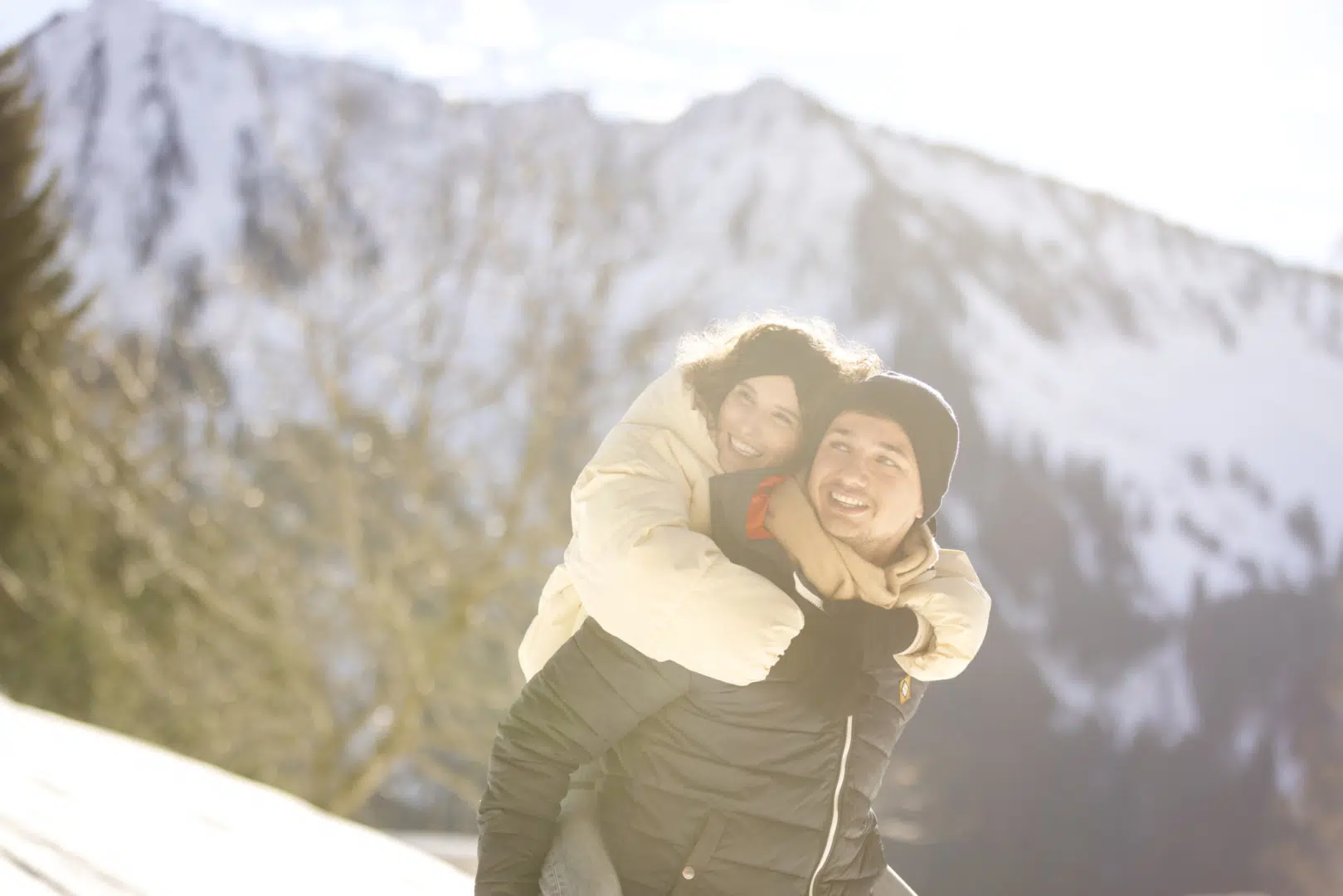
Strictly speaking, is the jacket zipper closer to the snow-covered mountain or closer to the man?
the man

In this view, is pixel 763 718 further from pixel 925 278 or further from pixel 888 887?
pixel 925 278

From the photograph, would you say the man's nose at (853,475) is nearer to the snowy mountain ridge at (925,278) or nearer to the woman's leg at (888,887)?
the woman's leg at (888,887)

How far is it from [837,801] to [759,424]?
427 mm

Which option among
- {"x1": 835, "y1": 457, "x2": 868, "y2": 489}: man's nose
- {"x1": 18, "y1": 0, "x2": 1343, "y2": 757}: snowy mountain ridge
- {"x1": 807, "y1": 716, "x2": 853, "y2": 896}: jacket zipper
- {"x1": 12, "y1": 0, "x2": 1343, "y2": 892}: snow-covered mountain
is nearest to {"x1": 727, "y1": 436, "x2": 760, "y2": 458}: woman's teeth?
{"x1": 835, "y1": 457, "x2": 868, "y2": 489}: man's nose

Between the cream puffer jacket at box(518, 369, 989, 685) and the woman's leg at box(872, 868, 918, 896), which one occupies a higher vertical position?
the cream puffer jacket at box(518, 369, 989, 685)

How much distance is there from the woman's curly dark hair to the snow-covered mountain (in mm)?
7111

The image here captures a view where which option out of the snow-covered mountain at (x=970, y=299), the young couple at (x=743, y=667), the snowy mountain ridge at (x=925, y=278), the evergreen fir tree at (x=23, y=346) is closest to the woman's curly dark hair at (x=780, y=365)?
the young couple at (x=743, y=667)

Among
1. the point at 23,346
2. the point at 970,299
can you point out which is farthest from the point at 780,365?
the point at 970,299

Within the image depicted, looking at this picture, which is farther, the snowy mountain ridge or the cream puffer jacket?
the snowy mountain ridge

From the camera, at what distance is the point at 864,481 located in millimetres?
1119

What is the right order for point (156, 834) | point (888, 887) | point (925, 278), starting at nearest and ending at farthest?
point (888, 887)
point (156, 834)
point (925, 278)

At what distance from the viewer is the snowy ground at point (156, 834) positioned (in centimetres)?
151

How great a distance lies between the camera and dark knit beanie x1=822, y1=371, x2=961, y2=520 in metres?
1.14

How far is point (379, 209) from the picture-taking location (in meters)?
12.0
